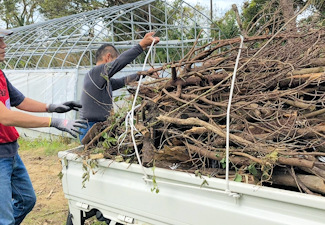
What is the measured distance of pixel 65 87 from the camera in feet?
28.4

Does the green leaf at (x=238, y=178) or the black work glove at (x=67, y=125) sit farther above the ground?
the black work glove at (x=67, y=125)

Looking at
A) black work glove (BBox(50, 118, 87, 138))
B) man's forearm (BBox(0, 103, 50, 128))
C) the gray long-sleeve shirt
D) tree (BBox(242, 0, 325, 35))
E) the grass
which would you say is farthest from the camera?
the grass

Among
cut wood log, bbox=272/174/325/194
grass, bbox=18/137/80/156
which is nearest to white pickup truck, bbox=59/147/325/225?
cut wood log, bbox=272/174/325/194

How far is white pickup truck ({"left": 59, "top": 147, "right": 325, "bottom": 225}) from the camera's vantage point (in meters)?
1.54

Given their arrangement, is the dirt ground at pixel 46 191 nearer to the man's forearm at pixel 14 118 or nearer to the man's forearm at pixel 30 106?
the man's forearm at pixel 30 106

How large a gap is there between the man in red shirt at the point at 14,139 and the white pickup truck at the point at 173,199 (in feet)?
1.15

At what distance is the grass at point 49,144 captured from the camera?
296 inches

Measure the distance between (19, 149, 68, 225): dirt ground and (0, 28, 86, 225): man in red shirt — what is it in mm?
882

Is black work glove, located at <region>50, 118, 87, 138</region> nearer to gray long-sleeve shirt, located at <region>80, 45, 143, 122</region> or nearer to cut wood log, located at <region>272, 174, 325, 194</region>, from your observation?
gray long-sleeve shirt, located at <region>80, 45, 143, 122</region>

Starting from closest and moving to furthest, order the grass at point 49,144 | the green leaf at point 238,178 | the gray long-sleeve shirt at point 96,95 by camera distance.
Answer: the green leaf at point 238,178 < the gray long-sleeve shirt at point 96,95 < the grass at point 49,144

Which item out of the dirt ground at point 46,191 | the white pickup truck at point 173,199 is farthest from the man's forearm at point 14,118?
the dirt ground at point 46,191

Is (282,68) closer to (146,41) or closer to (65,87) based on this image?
(146,41)

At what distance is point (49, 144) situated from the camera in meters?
8.22

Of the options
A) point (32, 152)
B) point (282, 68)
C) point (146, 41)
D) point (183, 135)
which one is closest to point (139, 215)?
point (183, 135)
